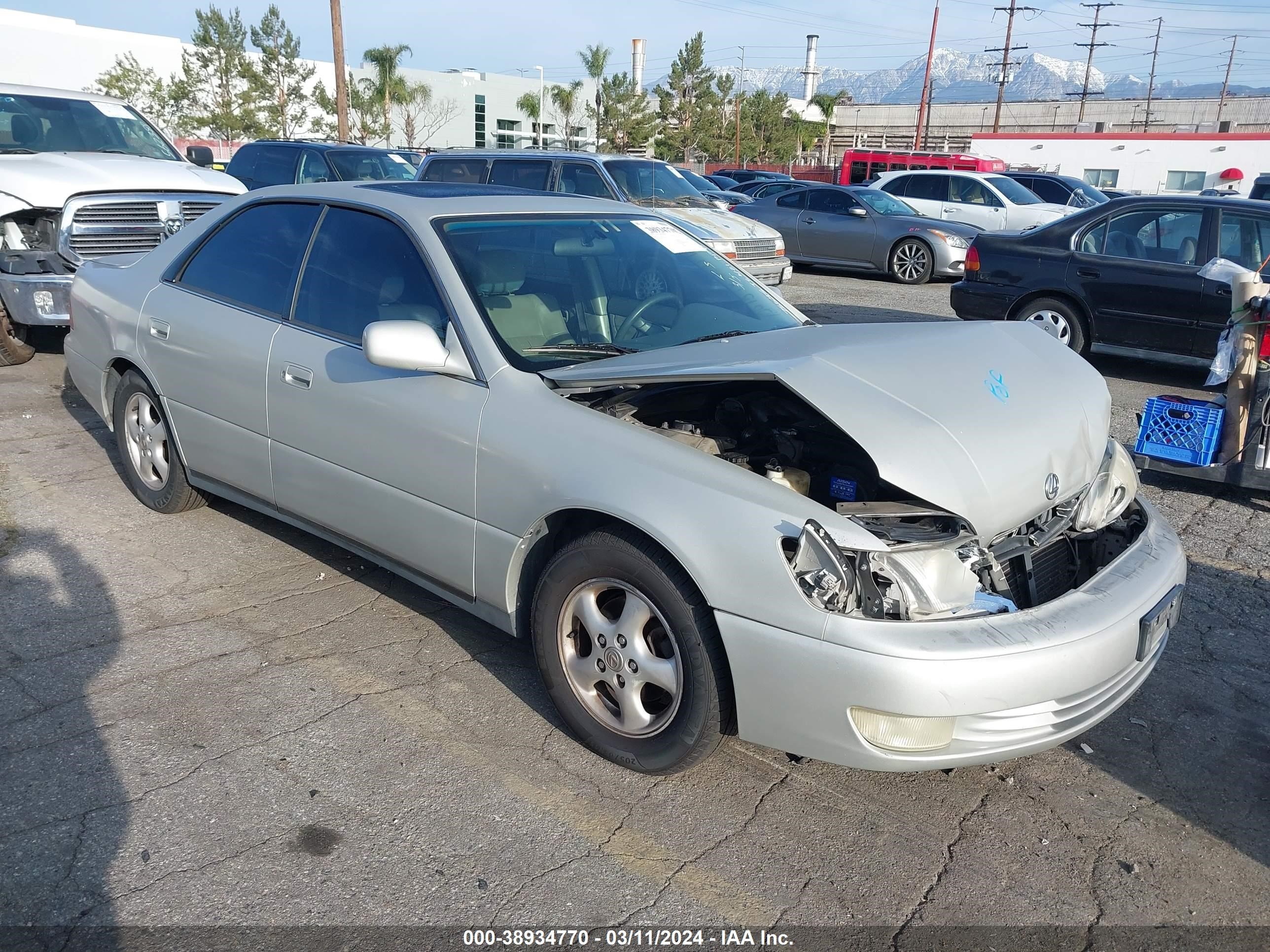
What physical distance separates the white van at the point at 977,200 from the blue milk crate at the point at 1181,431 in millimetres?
12532

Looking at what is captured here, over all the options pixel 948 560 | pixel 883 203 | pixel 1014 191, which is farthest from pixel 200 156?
pixel 1014 191

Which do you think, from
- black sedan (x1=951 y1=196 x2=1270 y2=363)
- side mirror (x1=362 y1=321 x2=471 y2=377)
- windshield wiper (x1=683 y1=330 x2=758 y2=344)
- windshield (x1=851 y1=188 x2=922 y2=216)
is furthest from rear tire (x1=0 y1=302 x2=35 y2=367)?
windshield (x1=851 y1=188 x2=922 y2=216)

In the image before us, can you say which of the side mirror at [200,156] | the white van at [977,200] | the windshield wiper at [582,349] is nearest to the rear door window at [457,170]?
the side mirror at [200,156]

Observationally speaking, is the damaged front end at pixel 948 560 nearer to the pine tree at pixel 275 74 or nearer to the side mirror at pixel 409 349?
the side mirror at pixel 409 349

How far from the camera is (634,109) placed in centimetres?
4816

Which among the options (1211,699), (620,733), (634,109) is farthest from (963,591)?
(634,109)

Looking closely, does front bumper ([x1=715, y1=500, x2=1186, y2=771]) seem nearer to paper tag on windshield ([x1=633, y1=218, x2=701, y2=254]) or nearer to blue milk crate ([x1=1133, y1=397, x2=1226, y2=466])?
paper tag on windshield ([x1=633, y1=218, x2=701, y2=254])

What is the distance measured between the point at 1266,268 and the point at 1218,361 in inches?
132

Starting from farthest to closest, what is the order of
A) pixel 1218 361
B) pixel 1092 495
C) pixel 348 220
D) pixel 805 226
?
pixel 805 226, pixel 1218 361, pixel 348 220, pixel 1092 495

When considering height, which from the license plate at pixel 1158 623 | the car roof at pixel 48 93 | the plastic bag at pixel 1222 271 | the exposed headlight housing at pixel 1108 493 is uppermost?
the car roof at pixel 48 93

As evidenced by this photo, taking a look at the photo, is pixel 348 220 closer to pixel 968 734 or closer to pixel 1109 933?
pixel 968 734

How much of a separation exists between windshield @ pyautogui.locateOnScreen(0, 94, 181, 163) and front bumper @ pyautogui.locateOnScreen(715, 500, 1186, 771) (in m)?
8.64

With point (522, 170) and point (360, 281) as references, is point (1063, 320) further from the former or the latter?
point (360, 281)

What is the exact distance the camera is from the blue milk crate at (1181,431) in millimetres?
5879
